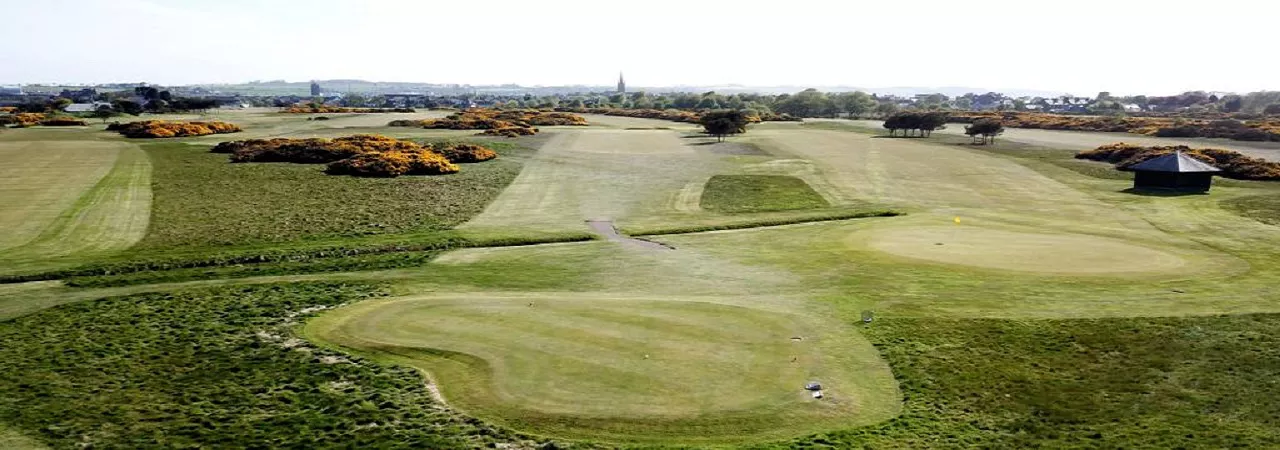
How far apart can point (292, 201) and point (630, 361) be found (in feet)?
128

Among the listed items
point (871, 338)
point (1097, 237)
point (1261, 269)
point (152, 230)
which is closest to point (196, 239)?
point (152, 230)

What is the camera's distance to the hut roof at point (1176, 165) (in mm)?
62938

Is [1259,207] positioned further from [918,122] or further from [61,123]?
[61,123]

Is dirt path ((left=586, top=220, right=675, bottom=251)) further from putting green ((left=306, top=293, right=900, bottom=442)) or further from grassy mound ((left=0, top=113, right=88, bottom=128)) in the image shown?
grassy mound ((left=0, top=113, right=88, bottom=128))

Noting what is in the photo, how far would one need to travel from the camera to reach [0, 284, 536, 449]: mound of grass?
18.2m

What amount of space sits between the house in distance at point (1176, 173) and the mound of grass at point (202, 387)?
62400 mm

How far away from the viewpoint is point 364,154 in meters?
73.6

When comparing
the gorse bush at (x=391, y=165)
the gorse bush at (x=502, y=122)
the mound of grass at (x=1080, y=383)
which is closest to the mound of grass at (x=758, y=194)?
the gorse bush at (x=391, y=165)

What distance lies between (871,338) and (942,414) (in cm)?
582

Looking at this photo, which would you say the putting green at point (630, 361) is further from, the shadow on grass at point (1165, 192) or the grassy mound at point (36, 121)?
the grassy mound at point (36, 121)

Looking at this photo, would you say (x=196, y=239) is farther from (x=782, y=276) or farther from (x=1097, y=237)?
(x=1097, y=237)

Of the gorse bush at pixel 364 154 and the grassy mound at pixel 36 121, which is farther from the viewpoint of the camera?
the grassy mound at pixel 36 121

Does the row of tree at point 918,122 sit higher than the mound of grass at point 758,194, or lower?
higher

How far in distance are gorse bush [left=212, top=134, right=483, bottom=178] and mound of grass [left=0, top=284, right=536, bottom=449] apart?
40034 mm
